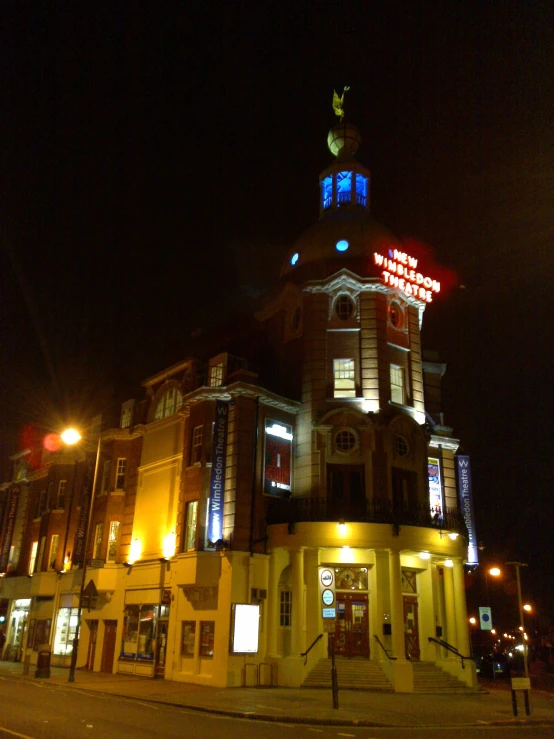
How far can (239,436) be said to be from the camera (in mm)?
28094

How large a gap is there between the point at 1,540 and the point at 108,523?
19868mm

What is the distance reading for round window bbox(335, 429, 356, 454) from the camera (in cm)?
2911

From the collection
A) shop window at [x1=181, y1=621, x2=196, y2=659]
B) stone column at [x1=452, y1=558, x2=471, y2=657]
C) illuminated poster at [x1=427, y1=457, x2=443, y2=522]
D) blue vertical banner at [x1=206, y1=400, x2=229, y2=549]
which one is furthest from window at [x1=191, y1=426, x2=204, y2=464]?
stone column at [x1=452, y1=558, x2=471, y2=657]

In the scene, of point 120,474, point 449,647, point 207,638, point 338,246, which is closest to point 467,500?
point 449,647

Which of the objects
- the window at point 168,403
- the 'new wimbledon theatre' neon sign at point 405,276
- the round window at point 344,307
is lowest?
the window at point 168,403

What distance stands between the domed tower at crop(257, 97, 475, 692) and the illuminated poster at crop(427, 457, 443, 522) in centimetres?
9

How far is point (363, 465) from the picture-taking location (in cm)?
2875

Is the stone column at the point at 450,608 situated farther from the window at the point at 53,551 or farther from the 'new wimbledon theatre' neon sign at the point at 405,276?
the window at the point at 53,551

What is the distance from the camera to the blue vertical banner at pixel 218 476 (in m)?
26.8

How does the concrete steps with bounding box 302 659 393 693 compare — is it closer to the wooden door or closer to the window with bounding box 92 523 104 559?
the wooden door

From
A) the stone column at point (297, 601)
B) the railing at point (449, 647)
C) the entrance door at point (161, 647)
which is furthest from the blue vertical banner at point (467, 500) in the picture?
the entrance door at point (161, 647)

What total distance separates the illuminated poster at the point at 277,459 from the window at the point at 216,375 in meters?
3.28

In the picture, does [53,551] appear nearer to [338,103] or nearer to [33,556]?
[33,556]

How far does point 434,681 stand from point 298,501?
29.6 ft
